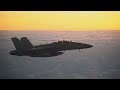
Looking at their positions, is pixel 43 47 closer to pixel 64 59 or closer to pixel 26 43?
pixel 26 43

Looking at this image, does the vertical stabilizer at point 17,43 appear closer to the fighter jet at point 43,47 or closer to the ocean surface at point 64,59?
the fighter jet at point 43,47

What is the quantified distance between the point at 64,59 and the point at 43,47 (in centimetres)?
66

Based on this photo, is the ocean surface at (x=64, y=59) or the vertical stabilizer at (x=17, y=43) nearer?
the ocean surface at (x=64, y=59)

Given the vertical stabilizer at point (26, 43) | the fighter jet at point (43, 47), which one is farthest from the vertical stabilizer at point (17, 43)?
the vertical stabilizer at point (26, 43)

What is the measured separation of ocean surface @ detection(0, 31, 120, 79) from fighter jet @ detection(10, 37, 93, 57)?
0.34 ft

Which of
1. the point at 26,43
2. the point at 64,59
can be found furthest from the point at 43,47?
the point at 64,59

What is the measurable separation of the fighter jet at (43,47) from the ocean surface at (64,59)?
10 cm

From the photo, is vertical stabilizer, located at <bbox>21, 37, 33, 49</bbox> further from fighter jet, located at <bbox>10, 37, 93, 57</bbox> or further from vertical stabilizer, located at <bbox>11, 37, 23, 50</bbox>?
vertical stabilizer, located at <bbox>11, 37, 23, 50</bbox>

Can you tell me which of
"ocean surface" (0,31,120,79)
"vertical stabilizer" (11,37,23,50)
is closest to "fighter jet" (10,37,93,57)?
"vertical stabilizer" (11,37,23,50)

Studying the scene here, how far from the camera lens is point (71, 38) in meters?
7.16

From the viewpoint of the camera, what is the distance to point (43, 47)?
24.1ft

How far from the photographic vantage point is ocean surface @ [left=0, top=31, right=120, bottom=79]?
698 cm

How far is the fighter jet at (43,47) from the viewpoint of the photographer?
23.6ft
